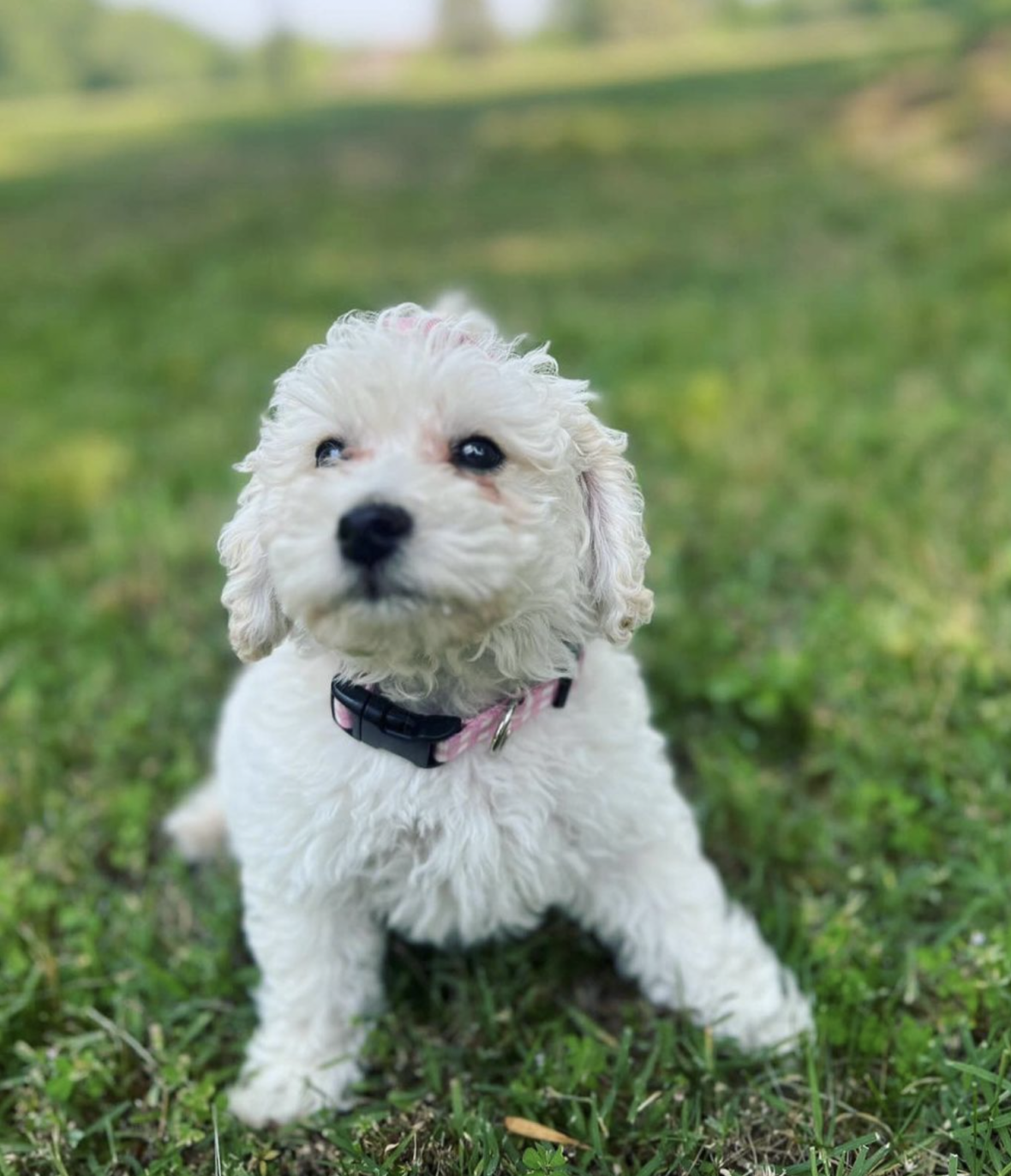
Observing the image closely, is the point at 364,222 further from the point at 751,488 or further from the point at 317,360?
the point at 317,360

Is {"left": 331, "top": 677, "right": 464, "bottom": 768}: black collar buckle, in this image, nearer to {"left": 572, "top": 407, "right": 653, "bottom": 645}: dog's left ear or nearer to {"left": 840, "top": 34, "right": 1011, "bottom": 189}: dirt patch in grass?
{"left": 572, "top": 407, "right": 653, "bottom": 645}: dog's left ear

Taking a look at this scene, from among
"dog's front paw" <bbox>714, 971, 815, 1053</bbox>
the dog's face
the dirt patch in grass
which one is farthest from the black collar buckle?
the dirt patch in grass

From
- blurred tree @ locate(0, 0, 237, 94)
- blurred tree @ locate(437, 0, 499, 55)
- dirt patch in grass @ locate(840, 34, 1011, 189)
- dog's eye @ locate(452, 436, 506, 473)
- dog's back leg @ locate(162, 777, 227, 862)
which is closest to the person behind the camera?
dog's eye @ locate(452, 436, 506, 473)

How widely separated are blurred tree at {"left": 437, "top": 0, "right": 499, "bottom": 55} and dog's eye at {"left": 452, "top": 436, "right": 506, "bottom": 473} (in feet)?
123

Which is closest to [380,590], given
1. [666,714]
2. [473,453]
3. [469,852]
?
[473,453]

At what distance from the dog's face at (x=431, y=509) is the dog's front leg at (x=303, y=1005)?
65cm

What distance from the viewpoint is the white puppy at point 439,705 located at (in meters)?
1.78

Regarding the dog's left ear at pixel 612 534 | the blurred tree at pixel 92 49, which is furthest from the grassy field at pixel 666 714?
the blurred tree at pixel 92 49

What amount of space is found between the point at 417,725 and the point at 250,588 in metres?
0.44

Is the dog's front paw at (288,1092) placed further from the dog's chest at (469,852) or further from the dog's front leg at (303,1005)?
the dog's chest at (469,852)

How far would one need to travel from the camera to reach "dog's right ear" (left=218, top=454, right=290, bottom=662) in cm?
207

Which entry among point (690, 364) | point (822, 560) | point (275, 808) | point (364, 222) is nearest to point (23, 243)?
point (364, 222)

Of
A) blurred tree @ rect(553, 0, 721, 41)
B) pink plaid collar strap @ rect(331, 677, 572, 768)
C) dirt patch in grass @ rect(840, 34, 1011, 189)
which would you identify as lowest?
pink plaid collar strap @ rect(331, 677, 572, 768)

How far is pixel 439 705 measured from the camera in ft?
7.02
